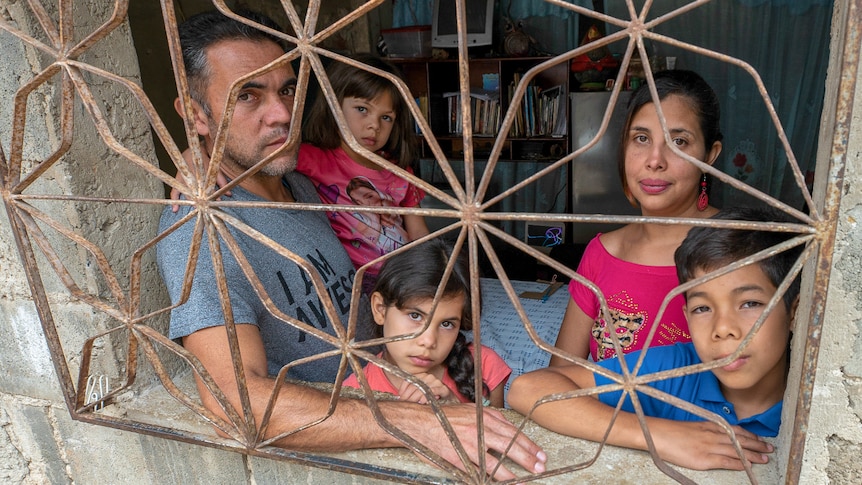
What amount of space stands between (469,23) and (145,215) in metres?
4.43

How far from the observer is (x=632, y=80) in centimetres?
520

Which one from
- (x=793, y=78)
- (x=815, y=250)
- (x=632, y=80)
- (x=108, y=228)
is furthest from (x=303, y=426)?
(x=793, y=78)

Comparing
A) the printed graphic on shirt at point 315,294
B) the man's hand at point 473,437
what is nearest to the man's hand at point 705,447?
the man's hand at point 473,437

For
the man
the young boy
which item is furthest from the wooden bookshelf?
the young boy

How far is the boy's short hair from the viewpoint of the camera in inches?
47.2

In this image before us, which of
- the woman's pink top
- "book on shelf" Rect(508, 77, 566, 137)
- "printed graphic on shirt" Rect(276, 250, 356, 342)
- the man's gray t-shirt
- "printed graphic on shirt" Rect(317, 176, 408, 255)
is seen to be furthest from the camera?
"book on shelf" Rect(508, 77, 566, 137)

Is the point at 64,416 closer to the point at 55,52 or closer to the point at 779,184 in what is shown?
the point at 55,52

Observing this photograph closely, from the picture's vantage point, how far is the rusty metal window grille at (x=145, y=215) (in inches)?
34.0

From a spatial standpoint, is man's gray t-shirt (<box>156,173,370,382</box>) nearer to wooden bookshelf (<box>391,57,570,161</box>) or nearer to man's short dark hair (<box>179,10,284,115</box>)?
man's short dark hair (<box>179,10,284,115</box>)

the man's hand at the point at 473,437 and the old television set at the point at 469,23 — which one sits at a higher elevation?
the old television set at the point at 469,23

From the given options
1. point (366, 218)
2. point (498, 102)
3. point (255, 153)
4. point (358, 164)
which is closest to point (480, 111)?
point (498, 102)

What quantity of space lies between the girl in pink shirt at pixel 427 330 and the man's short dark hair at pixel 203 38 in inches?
29.4

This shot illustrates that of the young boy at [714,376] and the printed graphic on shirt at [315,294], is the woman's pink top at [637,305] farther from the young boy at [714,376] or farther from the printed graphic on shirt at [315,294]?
the printed graphic on shirt at [315,294]

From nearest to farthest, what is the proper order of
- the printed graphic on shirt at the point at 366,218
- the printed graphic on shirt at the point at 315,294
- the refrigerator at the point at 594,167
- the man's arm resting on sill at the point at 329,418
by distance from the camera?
the man's arm resting on sill at the point at 329,418
the printed graphic on shirt at the point at 315,294
the printed graphic on shirt at the point at 366,218
the refrigerator at the point at 594,167
